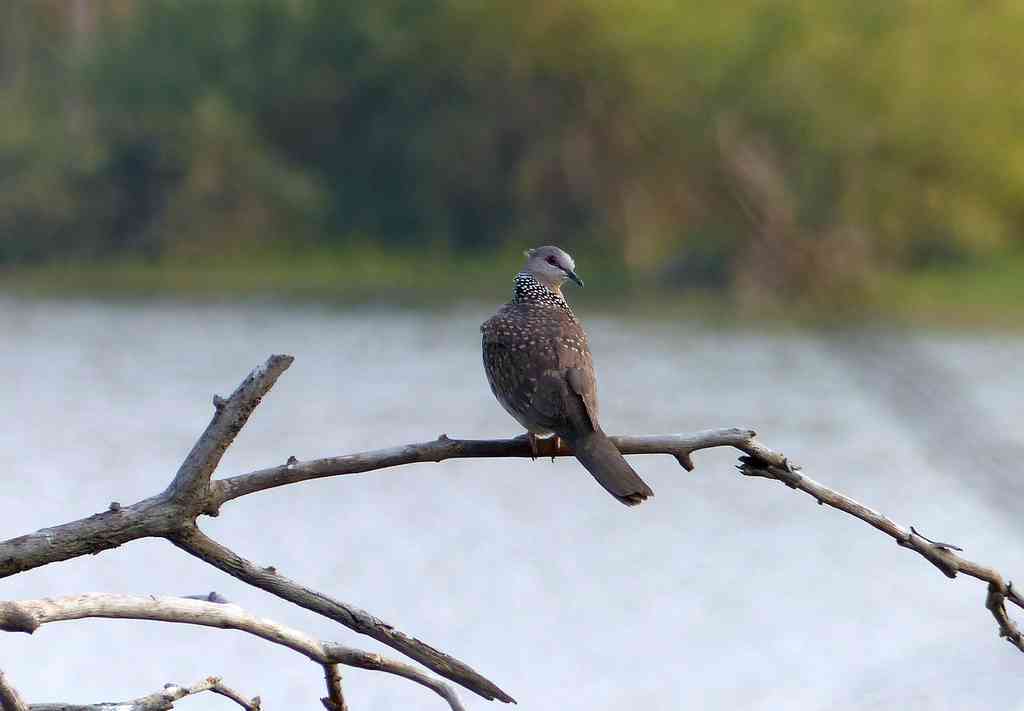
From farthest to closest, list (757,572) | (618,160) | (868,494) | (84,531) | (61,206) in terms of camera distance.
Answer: (61,206)
(868,494)
(757,572)
(84,531)
(618,160)

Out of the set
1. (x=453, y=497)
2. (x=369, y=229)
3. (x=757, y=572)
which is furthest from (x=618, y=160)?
(x=369, y=229)

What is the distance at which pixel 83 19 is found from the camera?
142ft

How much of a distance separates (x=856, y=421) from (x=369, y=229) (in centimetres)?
1600

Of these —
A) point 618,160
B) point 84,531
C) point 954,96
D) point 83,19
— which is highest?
point 83,19

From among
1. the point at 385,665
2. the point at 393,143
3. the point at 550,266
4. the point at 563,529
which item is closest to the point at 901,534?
the point at 385,665

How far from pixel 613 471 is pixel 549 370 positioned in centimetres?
87

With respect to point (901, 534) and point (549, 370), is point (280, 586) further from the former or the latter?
point (549, 370)

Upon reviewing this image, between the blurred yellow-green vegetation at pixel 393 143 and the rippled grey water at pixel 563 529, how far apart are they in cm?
240

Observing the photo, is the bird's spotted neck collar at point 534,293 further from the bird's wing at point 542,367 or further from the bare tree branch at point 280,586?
the bare tree branch at point 280,586

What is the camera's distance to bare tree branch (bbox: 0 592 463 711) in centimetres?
254

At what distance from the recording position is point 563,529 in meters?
A: 13.3

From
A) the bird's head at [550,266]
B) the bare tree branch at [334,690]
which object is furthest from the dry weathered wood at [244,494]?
the bird's head at [550,266]

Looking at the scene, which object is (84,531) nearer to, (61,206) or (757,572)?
(757,572)

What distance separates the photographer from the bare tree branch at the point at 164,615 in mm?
2543
